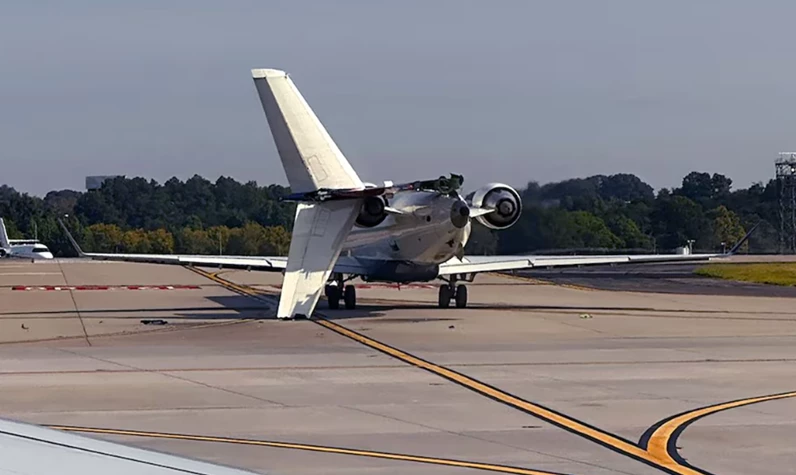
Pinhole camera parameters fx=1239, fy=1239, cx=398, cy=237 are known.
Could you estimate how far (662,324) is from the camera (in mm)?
30672

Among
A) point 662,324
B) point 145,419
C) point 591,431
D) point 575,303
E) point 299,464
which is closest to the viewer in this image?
point 299,464

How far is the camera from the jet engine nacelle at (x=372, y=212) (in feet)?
109

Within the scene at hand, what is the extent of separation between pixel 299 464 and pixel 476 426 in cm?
310

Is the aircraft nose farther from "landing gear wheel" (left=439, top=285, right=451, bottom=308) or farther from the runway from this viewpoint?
"landing gear wheel" (left=439, top=285, right=451, bottom=308)

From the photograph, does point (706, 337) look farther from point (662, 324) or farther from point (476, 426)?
point (476, 426)

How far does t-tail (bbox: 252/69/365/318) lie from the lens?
32.3 metres

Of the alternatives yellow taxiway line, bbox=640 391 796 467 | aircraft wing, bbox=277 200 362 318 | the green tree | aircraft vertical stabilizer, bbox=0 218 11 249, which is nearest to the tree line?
the green tree

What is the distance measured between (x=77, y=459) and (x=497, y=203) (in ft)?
99.3

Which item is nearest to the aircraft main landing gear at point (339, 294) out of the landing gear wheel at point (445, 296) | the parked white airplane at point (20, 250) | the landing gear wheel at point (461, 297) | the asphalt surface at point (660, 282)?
the landing gear wheel at point (445, 296)

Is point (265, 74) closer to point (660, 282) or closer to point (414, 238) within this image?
point (414, 238)

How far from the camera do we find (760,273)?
63531 mm

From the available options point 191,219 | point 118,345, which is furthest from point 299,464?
point 191,219

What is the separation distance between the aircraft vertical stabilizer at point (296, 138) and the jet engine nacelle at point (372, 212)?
26.2 inches

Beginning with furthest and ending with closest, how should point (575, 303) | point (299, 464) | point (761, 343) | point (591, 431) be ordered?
point (575, 303) < point (761, 343) < point (591, 431) < point (299, 464)
